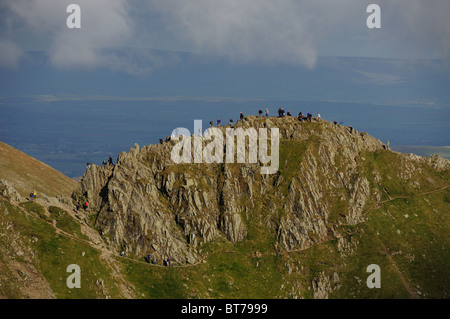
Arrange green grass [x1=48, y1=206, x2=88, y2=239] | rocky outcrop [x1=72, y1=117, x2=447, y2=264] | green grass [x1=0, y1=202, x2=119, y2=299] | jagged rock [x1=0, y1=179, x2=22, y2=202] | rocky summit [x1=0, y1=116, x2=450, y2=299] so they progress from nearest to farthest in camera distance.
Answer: green grass [x1=0, y1=202, x2=119, y2=299] < rocky summit [x1=0, y1=116, x2=450, y2=299] < jagged rock [x1=0, y1=179, x2=22, y2=202] < green grass [x1=48, y1=206, x2=88, y2=239] < rocky outcrop [x1=72, y1=117, x2=447, y2=264]

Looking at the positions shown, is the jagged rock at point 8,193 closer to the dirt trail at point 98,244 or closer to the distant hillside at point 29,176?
the dirt trail at point 98,244

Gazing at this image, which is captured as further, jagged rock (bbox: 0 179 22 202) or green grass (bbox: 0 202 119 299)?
jagged rock (bbox: 0 179 22 202)

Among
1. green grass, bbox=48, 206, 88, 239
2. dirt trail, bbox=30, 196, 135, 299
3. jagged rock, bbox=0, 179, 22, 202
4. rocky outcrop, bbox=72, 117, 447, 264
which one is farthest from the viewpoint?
rocky outcrop, bbox=72, 117, 447, 264

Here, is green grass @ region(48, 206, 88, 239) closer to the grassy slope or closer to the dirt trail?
the dirt trail

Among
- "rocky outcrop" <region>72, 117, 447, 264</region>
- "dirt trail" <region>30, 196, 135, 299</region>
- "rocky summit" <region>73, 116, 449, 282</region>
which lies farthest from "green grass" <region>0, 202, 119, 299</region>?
A: "rocky outcrop" <region>72, 117, 447, 264</region>

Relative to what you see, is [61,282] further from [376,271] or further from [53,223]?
[376,271]

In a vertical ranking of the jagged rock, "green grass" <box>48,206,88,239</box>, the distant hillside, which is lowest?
"green grass" <box>48,206,88,239</box>

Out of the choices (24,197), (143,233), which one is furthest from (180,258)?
(24,197)
